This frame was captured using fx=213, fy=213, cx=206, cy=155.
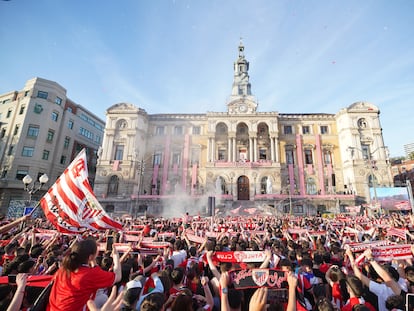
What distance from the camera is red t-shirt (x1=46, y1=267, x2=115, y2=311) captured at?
2.30 metres

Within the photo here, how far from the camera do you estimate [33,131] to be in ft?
105

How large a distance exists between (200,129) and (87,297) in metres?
37.2

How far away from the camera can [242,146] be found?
38094mm

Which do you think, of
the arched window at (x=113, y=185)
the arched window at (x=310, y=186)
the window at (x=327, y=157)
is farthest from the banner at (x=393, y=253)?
the window at (x=327, y=157)

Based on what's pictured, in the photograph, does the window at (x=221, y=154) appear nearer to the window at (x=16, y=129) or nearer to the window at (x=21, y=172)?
the window at (x=21, y=172)

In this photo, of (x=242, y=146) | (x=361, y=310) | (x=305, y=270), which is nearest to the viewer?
(x=361, y=310)

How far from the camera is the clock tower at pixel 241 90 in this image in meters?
38.3

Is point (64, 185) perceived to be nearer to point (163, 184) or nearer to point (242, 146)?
point (163, 184)

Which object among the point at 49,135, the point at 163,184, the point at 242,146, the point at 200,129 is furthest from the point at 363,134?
the point at 49,135

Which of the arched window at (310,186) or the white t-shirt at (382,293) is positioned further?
the arched window at (310,186)

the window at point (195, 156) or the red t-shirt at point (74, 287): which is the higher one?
the window at point (195, 156)

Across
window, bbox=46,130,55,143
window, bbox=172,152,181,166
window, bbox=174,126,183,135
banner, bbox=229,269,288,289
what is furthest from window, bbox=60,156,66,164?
banner, bbox=229,269,288,289

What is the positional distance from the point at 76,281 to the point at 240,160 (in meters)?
33.9

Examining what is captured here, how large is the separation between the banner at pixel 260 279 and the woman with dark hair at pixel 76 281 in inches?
68.2
